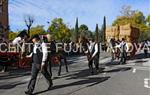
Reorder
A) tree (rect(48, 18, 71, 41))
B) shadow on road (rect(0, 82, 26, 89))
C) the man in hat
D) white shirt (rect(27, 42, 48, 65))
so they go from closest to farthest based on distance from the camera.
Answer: the man in hat, white shirt (rect(27, 42, 48, 65)), shadow on road (rect(0, 82, 26, 89)), tree (rect(48, 18, 71, 41))

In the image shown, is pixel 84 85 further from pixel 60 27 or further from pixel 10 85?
pixel 60 27

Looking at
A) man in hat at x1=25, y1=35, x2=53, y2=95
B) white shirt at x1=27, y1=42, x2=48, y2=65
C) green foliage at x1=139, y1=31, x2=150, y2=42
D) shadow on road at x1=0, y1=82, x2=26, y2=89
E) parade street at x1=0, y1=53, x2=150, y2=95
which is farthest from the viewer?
green foliage at x1=139, y1=31, x2=150, y2=42

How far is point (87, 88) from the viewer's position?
13.4 m

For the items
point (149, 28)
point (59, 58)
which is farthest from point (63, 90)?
point (149, 28)

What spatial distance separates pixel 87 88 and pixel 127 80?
3075 mm

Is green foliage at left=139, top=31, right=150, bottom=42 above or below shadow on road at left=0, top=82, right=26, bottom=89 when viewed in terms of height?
above

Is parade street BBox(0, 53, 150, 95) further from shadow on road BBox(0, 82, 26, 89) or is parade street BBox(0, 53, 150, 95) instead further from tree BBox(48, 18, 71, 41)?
tree BBox(48, 18, 71, 41)

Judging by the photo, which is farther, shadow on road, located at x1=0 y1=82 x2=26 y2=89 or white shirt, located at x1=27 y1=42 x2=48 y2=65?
shadow on road, located at x1=0 y1=82 x2=26 y2=89

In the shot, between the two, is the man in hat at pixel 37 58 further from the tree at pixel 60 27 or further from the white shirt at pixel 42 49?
the tree at pixel 60 27

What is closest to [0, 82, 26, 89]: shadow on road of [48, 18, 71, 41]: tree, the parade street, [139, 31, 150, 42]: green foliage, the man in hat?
the parade street

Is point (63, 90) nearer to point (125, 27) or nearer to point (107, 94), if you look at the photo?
point (107, 94)

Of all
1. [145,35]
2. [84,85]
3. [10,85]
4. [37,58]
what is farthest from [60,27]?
[37,58]

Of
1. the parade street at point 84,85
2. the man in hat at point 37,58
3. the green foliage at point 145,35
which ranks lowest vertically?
the parade street at point 84,85

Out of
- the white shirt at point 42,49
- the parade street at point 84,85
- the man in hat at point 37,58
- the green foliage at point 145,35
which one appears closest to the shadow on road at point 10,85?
the parade street at point 84,85
